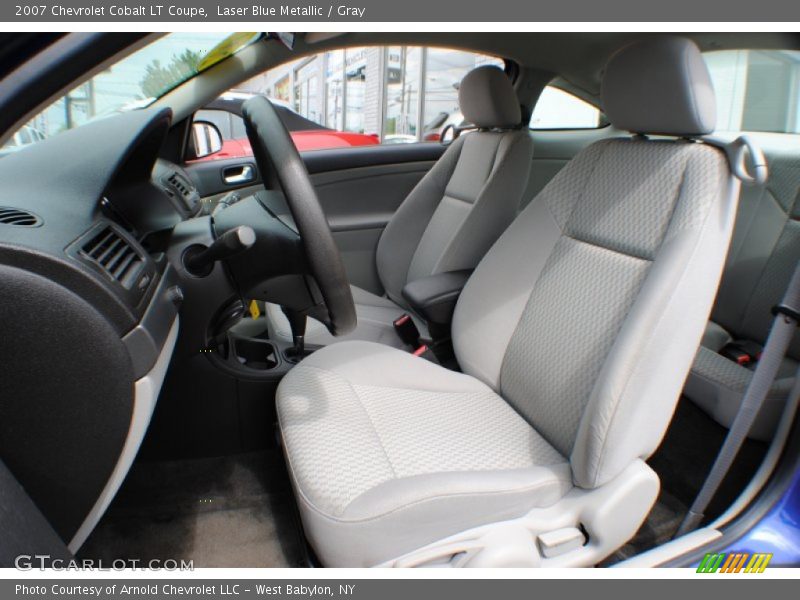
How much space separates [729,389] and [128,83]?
1543 millimetres

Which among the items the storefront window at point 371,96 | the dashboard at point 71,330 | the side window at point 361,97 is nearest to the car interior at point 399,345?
the dashboard at point 71,330

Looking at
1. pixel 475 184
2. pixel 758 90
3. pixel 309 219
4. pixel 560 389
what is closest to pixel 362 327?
pixel 475 184

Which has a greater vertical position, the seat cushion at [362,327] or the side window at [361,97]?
the side window at [361,97]

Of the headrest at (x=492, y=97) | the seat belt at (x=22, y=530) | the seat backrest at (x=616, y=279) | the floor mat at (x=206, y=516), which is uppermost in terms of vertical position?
the headrest at (x=492, y=97)

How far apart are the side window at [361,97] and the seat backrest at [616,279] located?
1.13 meters

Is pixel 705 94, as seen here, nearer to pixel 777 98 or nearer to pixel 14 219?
pixel 14 219

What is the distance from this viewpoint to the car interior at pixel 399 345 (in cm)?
84

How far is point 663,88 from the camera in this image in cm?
107

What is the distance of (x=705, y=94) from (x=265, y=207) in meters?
0.85

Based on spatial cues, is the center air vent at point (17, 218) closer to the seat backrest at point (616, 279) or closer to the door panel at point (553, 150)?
the seat backrest at point (616, 279)

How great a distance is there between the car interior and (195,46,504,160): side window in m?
0.58

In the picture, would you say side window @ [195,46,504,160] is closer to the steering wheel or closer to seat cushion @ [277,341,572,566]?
the steering wheel

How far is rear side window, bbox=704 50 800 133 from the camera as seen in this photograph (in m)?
2.13

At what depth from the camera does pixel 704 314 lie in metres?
1.00
